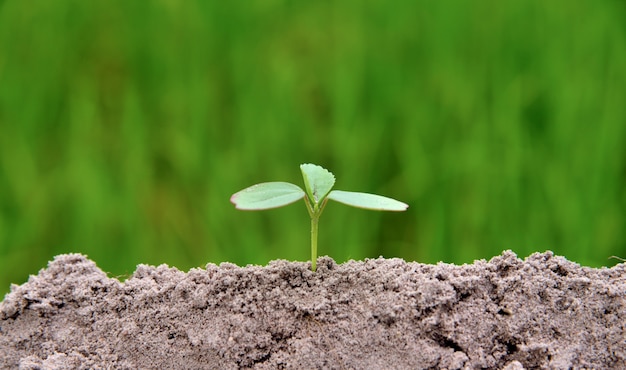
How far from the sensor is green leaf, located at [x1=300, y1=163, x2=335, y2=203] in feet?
2.22

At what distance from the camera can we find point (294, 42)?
194 cm

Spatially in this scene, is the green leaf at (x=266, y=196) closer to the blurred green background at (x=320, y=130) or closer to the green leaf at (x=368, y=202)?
the green leaf at (x=368, y=202)

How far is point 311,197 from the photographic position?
68cm

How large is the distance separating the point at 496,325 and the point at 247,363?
0.25 m

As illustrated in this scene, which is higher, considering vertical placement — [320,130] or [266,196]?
[320,130]

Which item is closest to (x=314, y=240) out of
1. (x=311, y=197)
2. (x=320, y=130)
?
(x=311, y=197)

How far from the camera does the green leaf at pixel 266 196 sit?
646 millimetres

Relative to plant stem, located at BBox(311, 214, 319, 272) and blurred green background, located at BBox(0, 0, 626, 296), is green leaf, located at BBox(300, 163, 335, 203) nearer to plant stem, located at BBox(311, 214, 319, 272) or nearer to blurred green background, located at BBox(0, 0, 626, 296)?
plant stem, located at BBox(311, 214, 319, 272)

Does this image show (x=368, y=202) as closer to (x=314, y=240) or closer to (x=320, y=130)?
(x=314, y=240)

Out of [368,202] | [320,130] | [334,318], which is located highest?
[320,130]

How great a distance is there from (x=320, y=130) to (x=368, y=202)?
4.09 ft

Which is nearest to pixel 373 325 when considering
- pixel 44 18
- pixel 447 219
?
pixel 447 219

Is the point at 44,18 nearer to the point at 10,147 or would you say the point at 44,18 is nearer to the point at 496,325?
the point at 10,147

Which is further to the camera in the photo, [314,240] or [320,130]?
[320,130]
